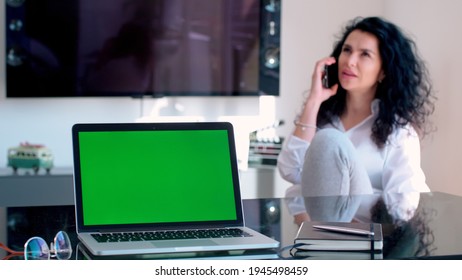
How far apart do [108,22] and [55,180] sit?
87 cm

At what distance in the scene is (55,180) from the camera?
3969 mm

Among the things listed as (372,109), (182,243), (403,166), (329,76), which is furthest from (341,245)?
(329,76)

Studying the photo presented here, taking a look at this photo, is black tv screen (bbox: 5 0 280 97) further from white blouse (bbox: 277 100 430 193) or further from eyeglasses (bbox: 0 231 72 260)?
eyeglasses (bbox: 0 231 72 260)

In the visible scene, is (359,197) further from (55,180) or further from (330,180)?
(55,180)

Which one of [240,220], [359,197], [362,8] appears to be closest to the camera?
[240,220]

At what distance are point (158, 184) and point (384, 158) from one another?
1470 millimetres

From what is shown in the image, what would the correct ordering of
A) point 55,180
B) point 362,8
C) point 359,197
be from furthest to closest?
point 362,8 → point 55,180 → point 359,197

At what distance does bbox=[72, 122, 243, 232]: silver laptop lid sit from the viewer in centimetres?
165

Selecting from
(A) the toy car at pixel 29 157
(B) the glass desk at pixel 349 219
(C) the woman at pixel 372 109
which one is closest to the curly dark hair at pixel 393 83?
(C) the woman at pixel 372 109

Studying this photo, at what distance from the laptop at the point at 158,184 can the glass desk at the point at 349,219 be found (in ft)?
0.27

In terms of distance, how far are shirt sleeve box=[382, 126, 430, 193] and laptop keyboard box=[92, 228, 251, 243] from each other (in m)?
1.28

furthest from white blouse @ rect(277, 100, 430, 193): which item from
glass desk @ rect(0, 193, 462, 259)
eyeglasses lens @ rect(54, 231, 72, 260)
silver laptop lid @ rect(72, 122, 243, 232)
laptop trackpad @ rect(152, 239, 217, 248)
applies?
eyeglasses lens @ rect(54, 231, 72, 260)

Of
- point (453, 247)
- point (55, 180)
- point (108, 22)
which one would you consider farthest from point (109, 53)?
point (453, 247)

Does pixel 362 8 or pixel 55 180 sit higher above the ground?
pixel 362 8
